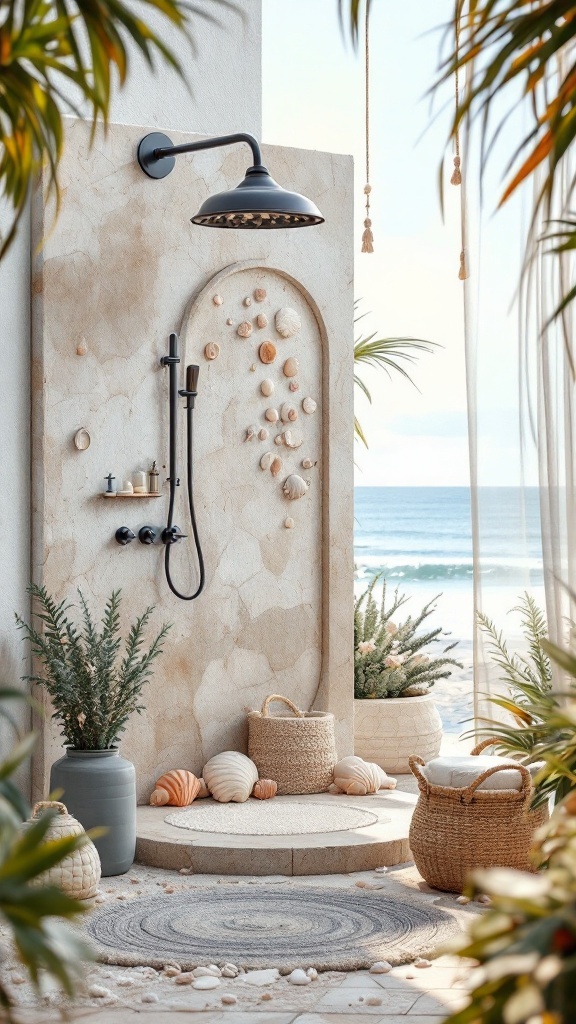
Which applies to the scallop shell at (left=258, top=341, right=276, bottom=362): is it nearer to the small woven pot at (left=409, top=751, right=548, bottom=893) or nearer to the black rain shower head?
the black rain shower head

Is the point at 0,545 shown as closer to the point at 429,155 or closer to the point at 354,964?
the point at 354,964

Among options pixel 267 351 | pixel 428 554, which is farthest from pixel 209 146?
pixel 428 554

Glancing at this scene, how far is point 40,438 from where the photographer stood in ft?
14.6

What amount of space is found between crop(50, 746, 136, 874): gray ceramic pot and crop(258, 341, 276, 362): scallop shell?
169 centimetres

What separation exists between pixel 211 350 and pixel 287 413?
0.41 meters

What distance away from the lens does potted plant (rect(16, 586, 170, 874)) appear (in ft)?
13.2

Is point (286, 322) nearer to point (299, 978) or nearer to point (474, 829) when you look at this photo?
point (474, 829)

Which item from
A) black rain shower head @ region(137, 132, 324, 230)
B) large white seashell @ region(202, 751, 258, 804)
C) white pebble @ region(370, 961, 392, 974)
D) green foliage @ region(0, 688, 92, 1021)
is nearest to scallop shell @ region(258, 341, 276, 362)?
black rain shower head @ region(137, 132, 324, 230)

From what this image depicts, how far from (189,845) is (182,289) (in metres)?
2.02

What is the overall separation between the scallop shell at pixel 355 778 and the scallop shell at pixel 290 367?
59.0 inches

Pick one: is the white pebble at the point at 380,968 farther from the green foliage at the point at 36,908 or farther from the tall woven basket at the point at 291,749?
the green foliage at the point at 36,908

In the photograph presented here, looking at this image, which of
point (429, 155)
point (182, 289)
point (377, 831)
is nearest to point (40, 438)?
point (182, 289)

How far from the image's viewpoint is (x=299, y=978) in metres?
3.02

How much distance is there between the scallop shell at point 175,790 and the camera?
15.1 feet
